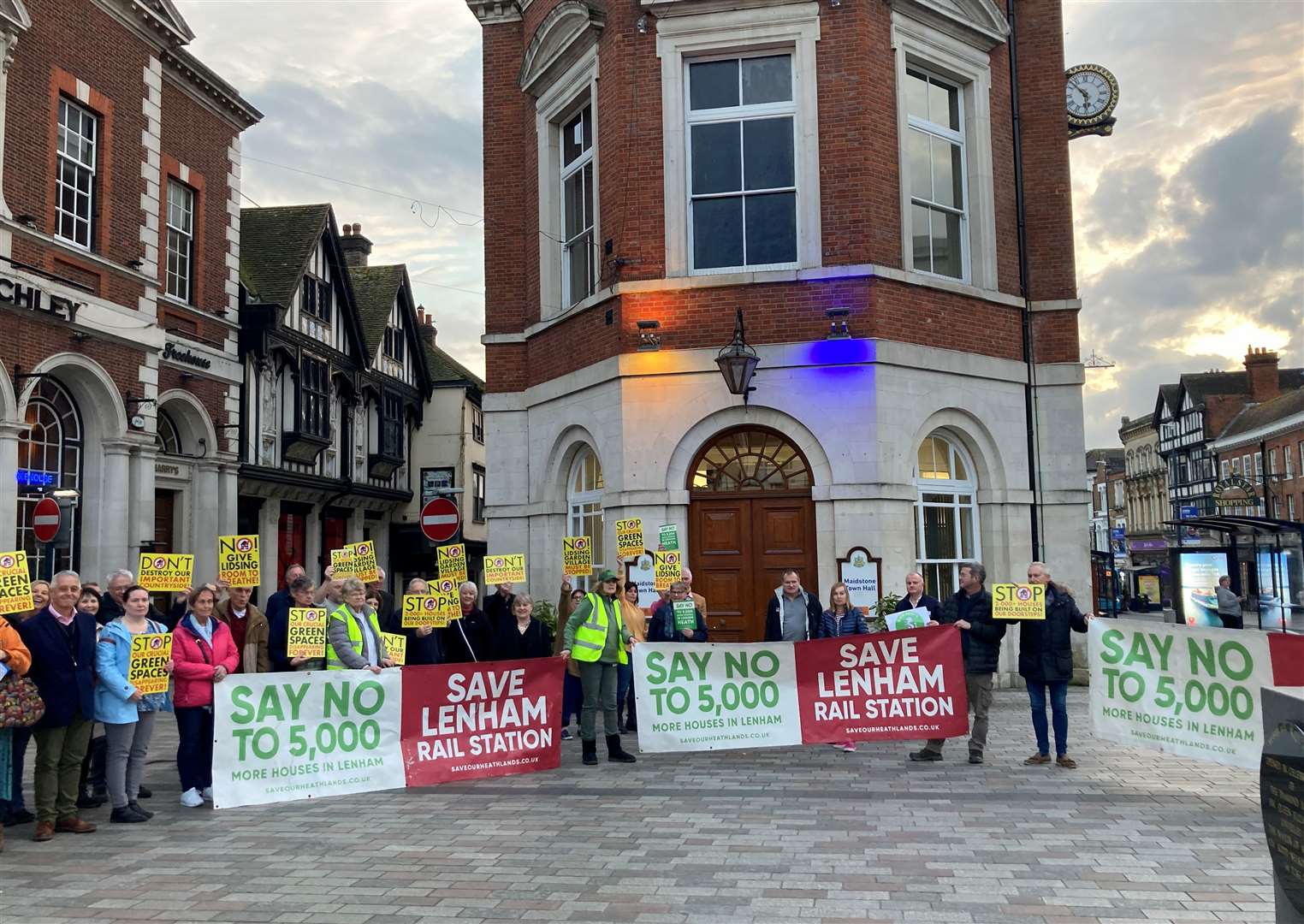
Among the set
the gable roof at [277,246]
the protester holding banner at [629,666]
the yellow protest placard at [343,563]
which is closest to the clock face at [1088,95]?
the protester holding banner at [629,666]

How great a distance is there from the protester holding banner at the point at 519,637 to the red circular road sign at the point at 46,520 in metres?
8.73

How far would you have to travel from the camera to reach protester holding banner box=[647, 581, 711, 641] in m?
11.4

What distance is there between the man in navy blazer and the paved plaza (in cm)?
24

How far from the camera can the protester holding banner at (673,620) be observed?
450 inches

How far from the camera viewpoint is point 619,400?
13977 mm

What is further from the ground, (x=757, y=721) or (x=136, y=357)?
(x=136, y=357)

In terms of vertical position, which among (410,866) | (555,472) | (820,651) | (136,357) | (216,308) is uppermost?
(216,308)

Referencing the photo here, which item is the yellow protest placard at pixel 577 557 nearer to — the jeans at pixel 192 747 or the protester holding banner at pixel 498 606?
the protester holding banner at pixel 498 606

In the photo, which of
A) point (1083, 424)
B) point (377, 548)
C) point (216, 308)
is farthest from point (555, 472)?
point (377, 548)

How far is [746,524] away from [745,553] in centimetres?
35

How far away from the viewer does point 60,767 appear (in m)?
7.89

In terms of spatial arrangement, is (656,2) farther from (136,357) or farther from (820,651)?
(136,357)

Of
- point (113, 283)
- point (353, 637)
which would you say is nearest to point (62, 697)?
point (353, 637)

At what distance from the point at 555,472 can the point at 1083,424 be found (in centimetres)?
741
